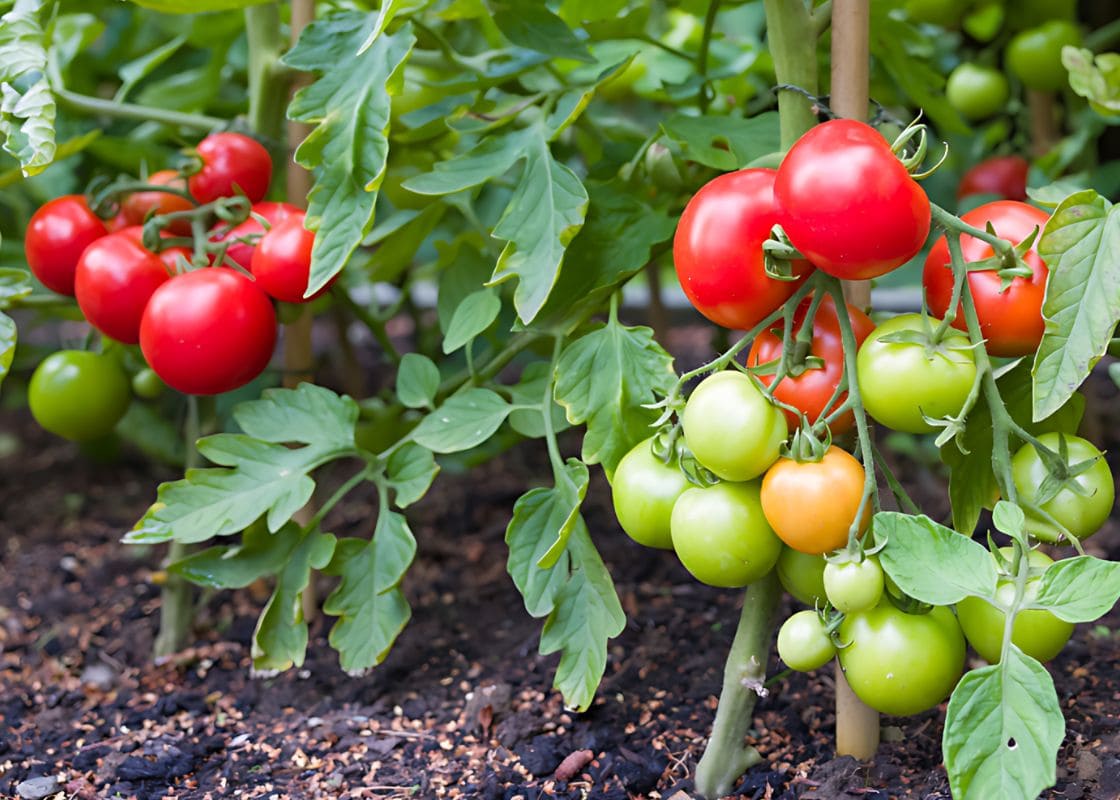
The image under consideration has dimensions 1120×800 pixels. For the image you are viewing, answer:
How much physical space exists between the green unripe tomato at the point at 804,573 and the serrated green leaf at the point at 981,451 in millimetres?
107

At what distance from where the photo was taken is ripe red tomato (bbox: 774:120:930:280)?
0.66m

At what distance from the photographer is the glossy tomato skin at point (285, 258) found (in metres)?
0.96

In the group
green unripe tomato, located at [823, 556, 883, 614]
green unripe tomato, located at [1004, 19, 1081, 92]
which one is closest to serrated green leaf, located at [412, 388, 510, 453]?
green unripe tomato, located at [823, 556, 883, 614]

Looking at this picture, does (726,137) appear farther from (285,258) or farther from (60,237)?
(60,237)

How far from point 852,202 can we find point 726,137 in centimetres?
30

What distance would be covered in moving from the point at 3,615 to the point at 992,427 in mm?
1154

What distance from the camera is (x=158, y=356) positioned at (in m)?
0.97

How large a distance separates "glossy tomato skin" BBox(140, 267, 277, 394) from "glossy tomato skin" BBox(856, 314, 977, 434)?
0.56m

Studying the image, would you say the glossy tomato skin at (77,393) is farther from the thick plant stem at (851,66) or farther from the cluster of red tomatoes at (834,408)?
the thick plant stem at (851,66)

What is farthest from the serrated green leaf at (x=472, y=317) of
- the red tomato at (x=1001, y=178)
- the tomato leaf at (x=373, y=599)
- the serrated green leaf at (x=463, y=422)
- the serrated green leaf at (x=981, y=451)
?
the red tomato at (x=1001, y=178)

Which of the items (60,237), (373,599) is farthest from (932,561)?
(60,237)

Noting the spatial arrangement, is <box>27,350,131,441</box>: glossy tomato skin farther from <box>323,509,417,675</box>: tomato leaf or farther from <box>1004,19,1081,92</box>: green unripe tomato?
<box>1004,19,1081,92</box>: green unripe tomato

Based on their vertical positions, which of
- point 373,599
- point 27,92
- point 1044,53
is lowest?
point 373,599

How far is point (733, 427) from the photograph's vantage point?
2.24ft
